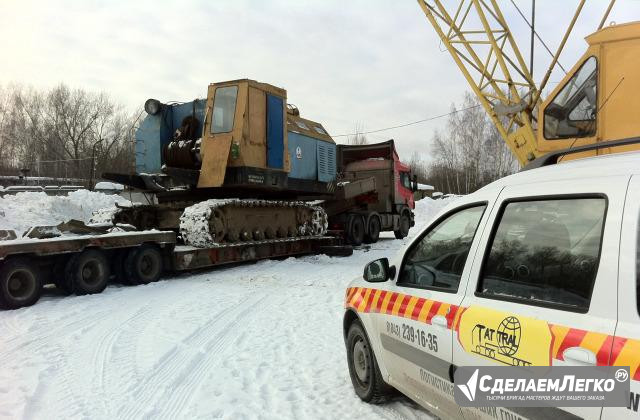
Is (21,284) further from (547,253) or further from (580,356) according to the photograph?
(580,356)

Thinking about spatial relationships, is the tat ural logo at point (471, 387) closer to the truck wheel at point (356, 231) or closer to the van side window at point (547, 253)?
the van side window at point (547, 253)

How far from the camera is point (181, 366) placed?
440 cm

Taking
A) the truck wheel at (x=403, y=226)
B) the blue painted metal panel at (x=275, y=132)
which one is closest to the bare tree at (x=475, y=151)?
the truck wheel at (x=403, y=226)

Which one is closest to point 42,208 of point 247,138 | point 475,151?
point 247,138

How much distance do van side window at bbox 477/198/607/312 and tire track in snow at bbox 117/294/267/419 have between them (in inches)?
104

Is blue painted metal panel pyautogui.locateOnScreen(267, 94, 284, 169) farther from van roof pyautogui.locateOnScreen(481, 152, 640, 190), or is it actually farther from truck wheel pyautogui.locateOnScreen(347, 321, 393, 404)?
van roof pyautogui.locateOnScreen(481, 152, 640, 190)

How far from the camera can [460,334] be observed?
2480mm

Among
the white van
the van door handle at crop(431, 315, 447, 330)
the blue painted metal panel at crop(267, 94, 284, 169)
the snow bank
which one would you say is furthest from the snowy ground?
the snow bank

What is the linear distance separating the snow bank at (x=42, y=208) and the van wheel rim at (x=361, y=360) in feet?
44.5

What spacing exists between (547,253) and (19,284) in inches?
272

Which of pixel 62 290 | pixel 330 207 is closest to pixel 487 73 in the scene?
pixel 330 207

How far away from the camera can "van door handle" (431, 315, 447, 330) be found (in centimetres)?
263

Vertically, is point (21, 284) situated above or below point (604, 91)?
below

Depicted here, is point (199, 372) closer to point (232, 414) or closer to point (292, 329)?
point (232, 414)
